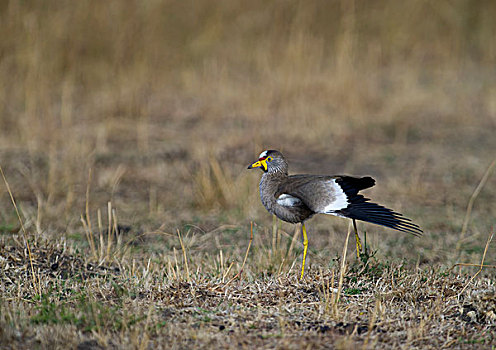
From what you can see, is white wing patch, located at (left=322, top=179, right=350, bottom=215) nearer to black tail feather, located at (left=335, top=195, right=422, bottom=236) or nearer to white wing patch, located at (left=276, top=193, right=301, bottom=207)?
black tail feather, located at (left=335, top=195, right=422, bottom=236)

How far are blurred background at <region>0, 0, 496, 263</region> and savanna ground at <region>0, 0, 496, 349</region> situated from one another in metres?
0.03

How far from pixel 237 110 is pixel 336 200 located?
518 cm

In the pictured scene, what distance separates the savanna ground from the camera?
303 centimetres

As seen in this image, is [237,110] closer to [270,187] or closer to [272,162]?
[272,162]

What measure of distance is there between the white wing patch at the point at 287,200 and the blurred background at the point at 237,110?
1.36m

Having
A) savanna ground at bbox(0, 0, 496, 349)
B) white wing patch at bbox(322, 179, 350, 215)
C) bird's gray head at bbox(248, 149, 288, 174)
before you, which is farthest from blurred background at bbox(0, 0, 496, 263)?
white wing patch at bbox(322, 179, 350, 215)

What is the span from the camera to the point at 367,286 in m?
3.46

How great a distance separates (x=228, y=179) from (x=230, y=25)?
15.0ft

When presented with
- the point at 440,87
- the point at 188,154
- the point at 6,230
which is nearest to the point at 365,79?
the point at 440,87

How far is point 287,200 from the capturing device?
3.36m

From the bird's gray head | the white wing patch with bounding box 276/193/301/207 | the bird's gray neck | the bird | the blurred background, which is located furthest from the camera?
the blurred background

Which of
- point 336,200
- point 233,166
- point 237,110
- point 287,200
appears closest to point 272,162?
point 287,200

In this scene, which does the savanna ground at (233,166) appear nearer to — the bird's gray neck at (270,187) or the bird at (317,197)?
the bird at (317,197)

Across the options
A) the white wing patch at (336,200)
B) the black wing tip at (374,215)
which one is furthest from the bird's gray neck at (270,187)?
the black wing tip at (374,215)
